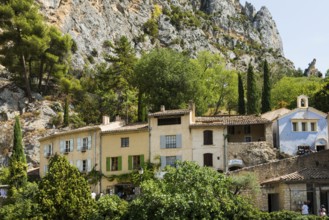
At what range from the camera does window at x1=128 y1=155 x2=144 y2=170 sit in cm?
5328

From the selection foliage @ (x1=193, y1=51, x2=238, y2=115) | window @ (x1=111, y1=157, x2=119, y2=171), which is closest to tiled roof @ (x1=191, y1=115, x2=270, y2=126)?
window @ (x1=111, y1=157, x2=119, y2=171)

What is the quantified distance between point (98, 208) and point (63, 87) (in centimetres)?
4459

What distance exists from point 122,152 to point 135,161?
179cm

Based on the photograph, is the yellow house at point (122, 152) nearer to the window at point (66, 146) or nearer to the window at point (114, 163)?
the window at point (114, 163)

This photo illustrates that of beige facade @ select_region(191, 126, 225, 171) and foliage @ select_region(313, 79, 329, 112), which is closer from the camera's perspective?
beige facade @ select_region(191, 126, 225, 171)

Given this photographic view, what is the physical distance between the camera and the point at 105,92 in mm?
80375

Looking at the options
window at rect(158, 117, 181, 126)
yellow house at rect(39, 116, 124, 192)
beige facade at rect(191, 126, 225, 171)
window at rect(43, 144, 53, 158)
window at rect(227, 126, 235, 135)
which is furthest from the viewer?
Result: window at rect(43, 144, 53, 158)

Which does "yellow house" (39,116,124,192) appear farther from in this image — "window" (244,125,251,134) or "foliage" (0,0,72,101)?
"foliage" (0,0,72,101)

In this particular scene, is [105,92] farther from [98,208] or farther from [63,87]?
[98,208]

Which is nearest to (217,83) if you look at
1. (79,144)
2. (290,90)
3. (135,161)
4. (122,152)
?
(290,90)

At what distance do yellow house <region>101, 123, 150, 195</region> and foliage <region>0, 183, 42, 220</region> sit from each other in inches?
512

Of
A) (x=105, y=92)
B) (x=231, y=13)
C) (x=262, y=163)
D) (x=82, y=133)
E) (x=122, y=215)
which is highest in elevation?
(x=231, y=13)

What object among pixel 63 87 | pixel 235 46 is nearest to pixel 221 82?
pixel 63 87

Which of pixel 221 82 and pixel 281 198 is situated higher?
pixel 221 82
